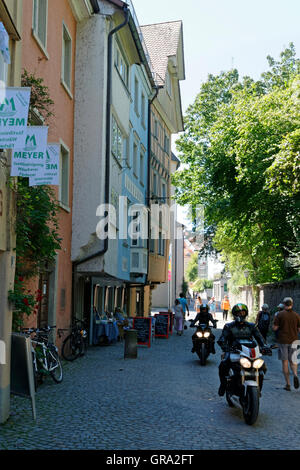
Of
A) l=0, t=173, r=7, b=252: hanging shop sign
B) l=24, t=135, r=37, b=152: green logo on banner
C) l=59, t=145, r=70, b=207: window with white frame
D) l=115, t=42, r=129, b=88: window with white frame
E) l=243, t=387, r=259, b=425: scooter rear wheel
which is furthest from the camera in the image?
l=115, t=42, r=129, b=88: window with white frame

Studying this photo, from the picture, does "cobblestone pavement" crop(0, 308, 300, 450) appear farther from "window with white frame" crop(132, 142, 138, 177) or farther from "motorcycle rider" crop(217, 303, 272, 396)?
"window with white frame" crop(132, 142, 138, 177)

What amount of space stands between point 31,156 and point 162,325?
1789 centimetres

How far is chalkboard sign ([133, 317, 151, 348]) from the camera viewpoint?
20.0m

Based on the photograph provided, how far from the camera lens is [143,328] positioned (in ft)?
66.1

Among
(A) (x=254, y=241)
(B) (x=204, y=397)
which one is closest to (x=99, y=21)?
(B) (x=204, y=397)

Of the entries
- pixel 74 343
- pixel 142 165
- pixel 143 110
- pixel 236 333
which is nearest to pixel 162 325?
pixel 142 165

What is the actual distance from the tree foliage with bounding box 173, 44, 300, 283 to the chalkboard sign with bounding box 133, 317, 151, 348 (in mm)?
6331

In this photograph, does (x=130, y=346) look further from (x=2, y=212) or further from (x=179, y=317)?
(x=179, y=317)

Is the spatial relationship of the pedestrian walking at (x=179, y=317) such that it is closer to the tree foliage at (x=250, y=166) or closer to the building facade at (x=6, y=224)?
the tree foliage at (x=250, y=166)

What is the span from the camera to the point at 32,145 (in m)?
8.38

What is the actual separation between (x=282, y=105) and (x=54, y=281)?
12530mm

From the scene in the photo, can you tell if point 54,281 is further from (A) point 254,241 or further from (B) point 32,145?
(A) point 254,241

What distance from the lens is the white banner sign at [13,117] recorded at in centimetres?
709

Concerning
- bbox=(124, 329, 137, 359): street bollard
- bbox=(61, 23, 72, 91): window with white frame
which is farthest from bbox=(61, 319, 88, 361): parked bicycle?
bbox=(61, 23, 72, 91): window with white frame
